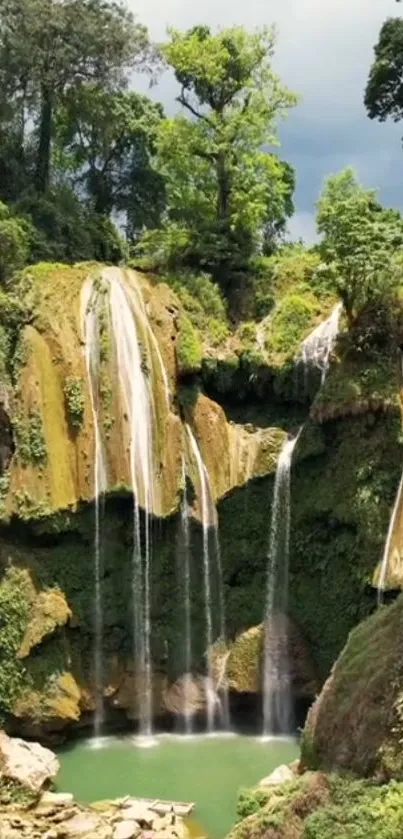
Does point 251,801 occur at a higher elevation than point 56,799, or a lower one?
higher

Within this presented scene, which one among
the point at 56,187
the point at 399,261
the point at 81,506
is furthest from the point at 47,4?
the point at 81,506

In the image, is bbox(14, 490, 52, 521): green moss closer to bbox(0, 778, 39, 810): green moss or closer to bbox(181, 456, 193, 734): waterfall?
bbox(181, 456, 193, 734): waterfall

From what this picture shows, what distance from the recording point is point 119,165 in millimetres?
34500

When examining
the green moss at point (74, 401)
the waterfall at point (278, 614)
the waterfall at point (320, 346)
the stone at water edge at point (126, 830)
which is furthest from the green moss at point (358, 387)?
the stone at water edge at point (126, 830)

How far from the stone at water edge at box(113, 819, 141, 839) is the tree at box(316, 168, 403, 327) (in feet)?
37.7

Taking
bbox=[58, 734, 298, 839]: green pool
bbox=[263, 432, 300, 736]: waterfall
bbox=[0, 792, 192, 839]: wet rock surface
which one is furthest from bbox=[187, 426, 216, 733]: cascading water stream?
bbox=[0, 792, 192, 839]: wet rock surface

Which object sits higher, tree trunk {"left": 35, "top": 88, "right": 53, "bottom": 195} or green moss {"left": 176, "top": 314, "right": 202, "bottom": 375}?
tree trunk {"left": 35, "top": 88, "right": 53, "bottom": 195}

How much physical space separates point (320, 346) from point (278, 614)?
6.05 metres

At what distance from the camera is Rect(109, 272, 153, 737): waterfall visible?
20.2 m

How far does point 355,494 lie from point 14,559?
23.4ft

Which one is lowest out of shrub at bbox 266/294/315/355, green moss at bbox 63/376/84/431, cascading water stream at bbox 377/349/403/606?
cascading water stream at bbox 377/349/403/606

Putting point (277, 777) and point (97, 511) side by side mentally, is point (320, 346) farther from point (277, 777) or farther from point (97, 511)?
point (277, 777)

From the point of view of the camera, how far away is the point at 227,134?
87.0 ft

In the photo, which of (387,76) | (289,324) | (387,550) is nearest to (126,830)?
(387,550)
